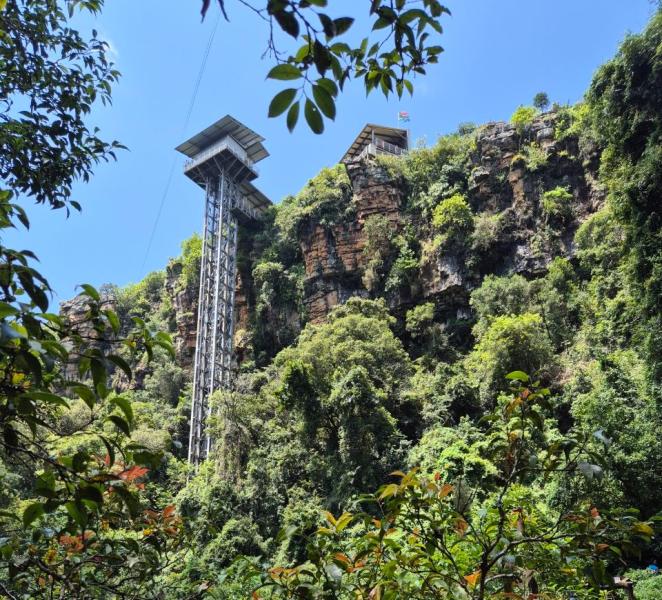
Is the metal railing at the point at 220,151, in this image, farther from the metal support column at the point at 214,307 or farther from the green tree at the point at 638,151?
the green tree at the point at 638,151

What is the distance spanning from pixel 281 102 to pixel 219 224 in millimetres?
19599

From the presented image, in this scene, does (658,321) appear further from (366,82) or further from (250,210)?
(250,210)

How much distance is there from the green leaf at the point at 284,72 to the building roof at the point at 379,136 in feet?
73.2

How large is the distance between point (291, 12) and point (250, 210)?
21.5 metres

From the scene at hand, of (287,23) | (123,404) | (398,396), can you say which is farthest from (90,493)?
(398,396)

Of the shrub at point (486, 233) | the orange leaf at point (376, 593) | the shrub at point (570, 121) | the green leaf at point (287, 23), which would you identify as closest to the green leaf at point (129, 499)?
the orange leaf at point (376, 593)

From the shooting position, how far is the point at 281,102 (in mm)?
827

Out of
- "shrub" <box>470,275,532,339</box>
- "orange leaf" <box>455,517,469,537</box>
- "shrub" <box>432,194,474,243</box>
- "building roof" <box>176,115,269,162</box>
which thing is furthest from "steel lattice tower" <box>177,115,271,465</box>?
"orange leaf" <box>455,517,469,537</box>

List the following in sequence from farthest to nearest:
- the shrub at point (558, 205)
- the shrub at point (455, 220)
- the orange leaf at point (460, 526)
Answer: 1. the shrub at point (455, 220)
2. the shrub at point (558, 205)
3. the orange leaf at point (460, 526)

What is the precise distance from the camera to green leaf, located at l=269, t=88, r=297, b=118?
824 mm

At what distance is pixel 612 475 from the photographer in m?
7.00

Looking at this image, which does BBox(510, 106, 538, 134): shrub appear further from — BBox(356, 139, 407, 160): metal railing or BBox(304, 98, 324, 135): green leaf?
BBox(304, 98, 324, 135): green leaf

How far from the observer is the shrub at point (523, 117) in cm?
1677

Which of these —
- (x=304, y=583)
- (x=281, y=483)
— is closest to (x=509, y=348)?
(x=281, y=483)
